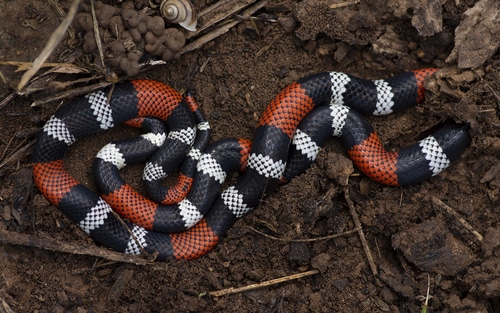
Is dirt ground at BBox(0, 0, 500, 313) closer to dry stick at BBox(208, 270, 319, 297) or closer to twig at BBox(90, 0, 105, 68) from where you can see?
dry stick at BBox(208, 270, 319, 297)

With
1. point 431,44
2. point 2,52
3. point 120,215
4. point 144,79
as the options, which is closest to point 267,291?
point 120,215

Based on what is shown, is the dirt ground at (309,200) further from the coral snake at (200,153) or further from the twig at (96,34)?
the twig at (96,34)

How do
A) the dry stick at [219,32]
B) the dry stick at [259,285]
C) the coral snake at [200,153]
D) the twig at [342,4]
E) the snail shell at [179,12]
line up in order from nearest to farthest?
the dry stick at [259,285]
the snail shell at [179,12]
the coral snake at [200,153]
the twig at [342,4]
the dry stick at [219,32]

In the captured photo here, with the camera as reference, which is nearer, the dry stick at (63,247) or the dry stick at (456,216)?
the dry stick at (63,247)

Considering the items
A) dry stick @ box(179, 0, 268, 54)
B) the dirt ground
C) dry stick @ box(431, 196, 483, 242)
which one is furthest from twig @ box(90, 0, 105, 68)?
dry stick @ box(431, 196, 483, 242)

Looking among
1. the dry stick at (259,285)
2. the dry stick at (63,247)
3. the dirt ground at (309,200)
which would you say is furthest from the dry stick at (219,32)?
the dry stick at (259,285)

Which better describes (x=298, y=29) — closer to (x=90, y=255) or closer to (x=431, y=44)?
(x=431, y=44)

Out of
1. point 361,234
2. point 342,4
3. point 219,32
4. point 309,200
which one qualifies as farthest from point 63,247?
point 342,4

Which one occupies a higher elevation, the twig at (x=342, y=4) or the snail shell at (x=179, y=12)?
the snail shell at (x=179, y=12)
